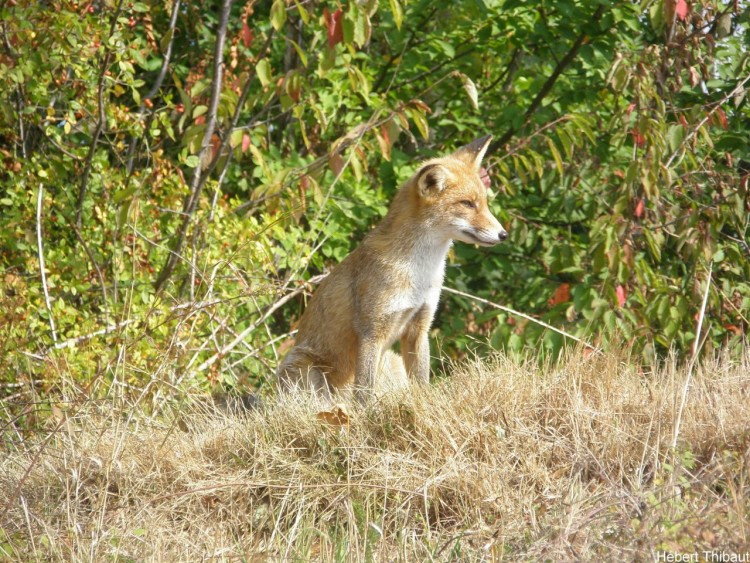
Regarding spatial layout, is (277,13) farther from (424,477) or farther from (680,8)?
(424,477)

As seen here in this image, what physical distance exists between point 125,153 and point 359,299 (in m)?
4.21

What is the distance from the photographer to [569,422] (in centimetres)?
477

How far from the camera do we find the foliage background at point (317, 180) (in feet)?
21.9

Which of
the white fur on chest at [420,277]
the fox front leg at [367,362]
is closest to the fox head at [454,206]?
the white fur on chest at [420,277]

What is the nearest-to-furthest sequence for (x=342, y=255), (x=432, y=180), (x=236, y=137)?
1. (x=432, y=180)
2. (x=236, y=137)
3. (x=342, y=255)

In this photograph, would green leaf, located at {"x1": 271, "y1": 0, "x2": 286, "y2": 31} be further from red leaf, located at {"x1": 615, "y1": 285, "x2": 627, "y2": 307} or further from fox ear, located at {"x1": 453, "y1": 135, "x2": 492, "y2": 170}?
red leaf, located at {"x1": 615, "y1": 285, "x2": 627, "y2": 307}

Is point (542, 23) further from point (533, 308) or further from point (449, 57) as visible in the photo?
point (533, 308)

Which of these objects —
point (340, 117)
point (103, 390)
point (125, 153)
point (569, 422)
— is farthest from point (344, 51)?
point (569, 422)

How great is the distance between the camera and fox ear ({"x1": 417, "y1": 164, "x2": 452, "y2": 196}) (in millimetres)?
6395

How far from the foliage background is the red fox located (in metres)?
0.40

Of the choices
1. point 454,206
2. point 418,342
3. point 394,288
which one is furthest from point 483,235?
point 418,342

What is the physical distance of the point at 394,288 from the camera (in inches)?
244

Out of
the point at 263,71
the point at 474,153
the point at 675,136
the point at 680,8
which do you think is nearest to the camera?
the point at 263,71

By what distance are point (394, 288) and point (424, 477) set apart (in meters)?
1.92
